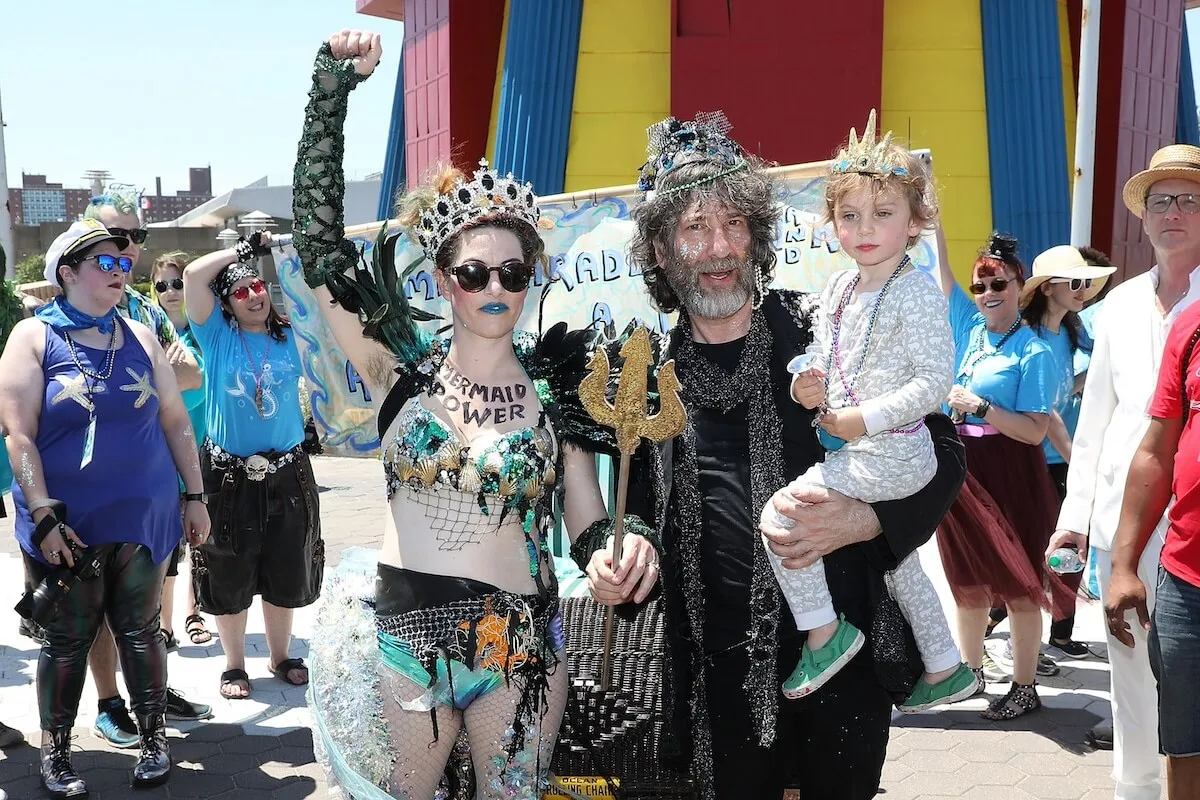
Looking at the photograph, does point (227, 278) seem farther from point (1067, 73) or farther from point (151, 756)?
point (1067, 73)

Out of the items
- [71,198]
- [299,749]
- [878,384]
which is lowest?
[299,749]

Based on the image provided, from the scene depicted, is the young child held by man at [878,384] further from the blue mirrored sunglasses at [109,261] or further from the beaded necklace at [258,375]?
the beaded necklace at [258,375]

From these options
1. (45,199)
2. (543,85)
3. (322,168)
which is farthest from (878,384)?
(45,199)

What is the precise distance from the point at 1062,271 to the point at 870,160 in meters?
2.88

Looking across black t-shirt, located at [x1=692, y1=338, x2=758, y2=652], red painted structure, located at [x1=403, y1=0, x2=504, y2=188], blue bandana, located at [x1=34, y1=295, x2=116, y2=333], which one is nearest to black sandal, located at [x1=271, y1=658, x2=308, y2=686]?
blue bandana, located at [x1=34, y1=295, x2=116, y2=333]

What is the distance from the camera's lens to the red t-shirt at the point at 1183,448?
2.76 m

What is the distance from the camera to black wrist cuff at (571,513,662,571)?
8.06ft

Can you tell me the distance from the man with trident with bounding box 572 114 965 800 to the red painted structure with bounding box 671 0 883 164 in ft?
23.4

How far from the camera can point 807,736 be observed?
2.57 m

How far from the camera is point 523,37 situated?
10.1m

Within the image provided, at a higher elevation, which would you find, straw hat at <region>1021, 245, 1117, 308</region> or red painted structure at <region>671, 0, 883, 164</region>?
red painted structure at <region>671, 0, 883, 164</region>

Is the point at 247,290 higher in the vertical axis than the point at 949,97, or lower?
lower

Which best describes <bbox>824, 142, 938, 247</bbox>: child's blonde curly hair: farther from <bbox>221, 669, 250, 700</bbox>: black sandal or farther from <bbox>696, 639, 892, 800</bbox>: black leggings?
<bbox>221, 669, 250, 700</bbox>: black sandal

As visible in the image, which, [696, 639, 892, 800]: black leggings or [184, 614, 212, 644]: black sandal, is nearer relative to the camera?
[696, 639, 892, 800]: black leggings
